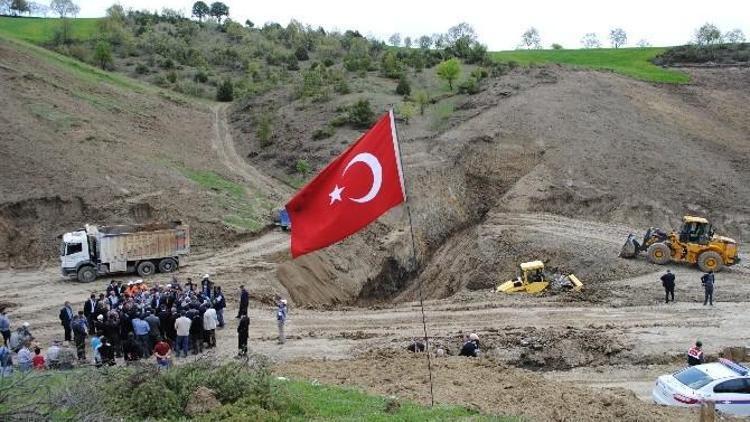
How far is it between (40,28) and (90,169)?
6771 cm

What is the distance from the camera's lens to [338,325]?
2589cm

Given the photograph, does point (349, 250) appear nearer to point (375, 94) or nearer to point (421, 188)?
point (421, 188)

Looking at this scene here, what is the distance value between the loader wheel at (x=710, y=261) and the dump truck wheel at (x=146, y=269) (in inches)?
913

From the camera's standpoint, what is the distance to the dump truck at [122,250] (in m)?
30.5

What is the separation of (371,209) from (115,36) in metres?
81.7

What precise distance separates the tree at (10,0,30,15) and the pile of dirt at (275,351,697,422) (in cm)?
13266

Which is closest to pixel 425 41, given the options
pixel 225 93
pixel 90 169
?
pixel 225 93

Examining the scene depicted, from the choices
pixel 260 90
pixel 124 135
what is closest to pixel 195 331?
pixel 124 135

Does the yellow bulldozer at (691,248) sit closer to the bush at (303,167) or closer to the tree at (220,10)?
the bush at (303,167)

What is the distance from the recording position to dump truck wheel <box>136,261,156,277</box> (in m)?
31.5

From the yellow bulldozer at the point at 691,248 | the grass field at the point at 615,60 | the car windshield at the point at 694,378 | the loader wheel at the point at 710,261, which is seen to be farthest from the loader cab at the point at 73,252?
the grass field at the point at 615,60

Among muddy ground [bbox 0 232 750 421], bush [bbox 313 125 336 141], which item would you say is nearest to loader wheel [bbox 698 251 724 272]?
muddy ground [bbox 0 232 750 421]

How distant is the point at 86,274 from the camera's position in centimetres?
3067

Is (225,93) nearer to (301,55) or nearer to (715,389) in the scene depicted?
(301,55)
